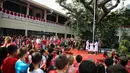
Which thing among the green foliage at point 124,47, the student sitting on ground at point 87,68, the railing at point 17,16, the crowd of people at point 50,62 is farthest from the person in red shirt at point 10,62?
the railing at point 17,16

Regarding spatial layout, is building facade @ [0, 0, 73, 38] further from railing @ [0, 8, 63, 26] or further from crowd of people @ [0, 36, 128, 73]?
crowd of people @ [0, 36, 128, 73]

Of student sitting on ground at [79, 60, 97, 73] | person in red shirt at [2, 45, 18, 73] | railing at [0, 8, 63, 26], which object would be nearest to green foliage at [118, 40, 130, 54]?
railing at [0, 8, 63, 26]

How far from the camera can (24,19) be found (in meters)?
Result: 32.3

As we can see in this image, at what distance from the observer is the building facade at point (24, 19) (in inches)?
1101

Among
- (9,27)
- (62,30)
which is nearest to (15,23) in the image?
(9,27)

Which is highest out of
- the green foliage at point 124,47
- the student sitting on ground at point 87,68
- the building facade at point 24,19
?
the building facade at point 24,19

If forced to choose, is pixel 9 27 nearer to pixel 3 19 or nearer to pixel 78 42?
pixel 3 19

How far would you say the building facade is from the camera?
2797 cm

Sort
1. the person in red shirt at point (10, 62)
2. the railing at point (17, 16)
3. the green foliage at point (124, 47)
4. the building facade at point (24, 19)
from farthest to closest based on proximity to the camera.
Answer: the building facade at point (24, 19), the railing at point (17, 16), the green foliage at point (124, 47), the person in red shirt at point (10, 62)

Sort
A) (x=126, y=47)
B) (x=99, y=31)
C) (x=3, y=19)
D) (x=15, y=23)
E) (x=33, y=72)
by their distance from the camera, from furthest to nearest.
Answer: (x=99, y=31), (x=15, y=23), (x=3, y=19), (x=126, y=47), (x=33, y=72)

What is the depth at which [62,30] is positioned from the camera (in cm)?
4944

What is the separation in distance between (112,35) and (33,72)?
29.9 meters

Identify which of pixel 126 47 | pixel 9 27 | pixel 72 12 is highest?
pixel 72 12

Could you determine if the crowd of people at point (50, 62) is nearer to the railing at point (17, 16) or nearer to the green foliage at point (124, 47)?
the green foliage at point (124, 47)
